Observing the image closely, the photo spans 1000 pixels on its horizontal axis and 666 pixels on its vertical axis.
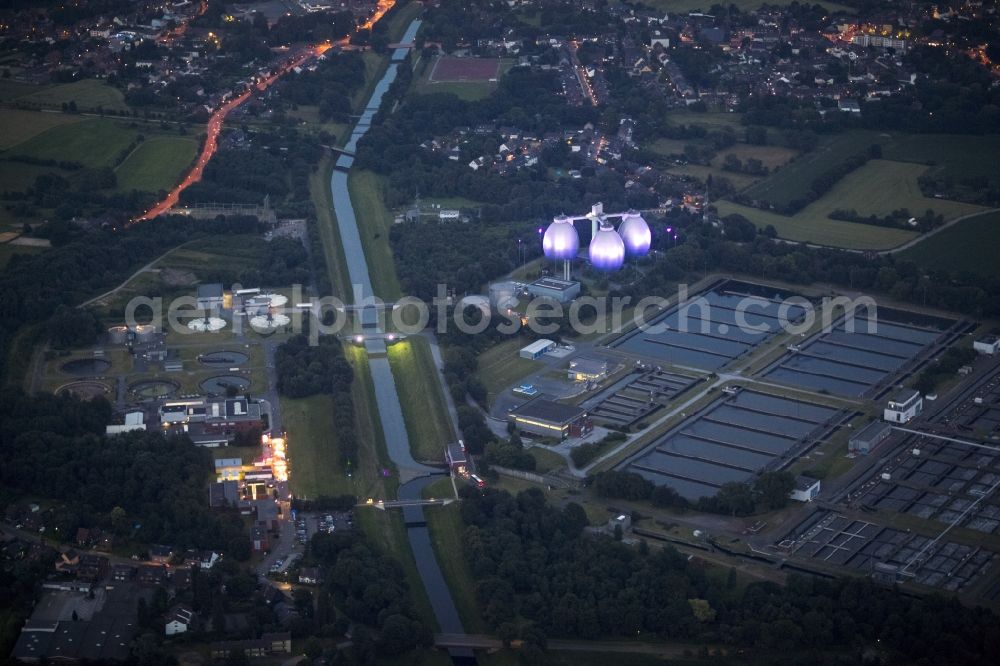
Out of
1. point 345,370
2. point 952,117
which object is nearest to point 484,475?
point 345,370

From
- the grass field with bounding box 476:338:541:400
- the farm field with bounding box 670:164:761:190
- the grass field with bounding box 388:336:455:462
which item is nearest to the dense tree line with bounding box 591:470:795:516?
the grass field with bounding box 388:336:455:462

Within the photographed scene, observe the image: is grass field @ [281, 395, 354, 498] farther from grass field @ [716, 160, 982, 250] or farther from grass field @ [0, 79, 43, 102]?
grass field @ [0, 79, 43, 102]

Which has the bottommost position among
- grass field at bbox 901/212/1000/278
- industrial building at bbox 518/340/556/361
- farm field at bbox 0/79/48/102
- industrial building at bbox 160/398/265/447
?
grass field at bbox 901/212/1000/278

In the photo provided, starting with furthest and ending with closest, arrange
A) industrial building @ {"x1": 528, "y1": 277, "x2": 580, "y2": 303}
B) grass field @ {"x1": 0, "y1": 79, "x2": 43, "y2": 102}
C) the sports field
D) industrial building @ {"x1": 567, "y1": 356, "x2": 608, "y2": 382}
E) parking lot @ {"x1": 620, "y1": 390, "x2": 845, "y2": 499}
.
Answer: the sports field → grass field @ {"x1": 0, "y1": 79, "x2": 43, "y2": 102} → industrial building @ {"x1": 528, "y1": 277, "x2": 580, "y2": 303} → industrial building @ {"x1": 567, "y1": 356, "x2": 608, "y2": 382} → parking lot @ {"x1": 620, "y1": 390, "x2": 845, "y2": 499}

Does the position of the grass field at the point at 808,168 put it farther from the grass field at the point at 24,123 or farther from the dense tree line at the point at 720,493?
the grass field at the point at 24,123

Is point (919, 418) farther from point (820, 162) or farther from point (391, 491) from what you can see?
point (820, 162)

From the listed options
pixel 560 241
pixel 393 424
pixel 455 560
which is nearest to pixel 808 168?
pixel 560 241

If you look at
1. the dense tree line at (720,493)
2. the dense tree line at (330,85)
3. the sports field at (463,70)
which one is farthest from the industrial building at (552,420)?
the sports field at (463,70)
